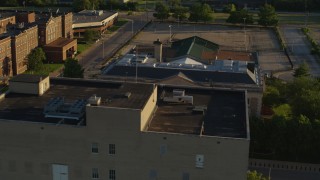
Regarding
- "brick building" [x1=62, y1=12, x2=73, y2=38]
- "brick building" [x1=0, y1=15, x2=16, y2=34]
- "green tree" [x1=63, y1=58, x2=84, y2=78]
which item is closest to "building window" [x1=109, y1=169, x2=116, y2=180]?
"green tree" [x1=63, y1=58, x2=84, y2=78]

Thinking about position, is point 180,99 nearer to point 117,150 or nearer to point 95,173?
point 117,150

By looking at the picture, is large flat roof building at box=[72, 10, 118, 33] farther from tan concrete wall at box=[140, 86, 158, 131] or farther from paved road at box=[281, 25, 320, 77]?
tan concrete wall at box=[140, 86, 158, 131]

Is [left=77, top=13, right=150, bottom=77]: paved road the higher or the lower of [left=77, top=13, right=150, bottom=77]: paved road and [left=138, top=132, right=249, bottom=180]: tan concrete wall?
the lower

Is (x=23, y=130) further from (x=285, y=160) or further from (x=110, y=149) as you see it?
(x=285, y=160)

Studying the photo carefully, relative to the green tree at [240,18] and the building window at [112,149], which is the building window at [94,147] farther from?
the green tree at [240,18]

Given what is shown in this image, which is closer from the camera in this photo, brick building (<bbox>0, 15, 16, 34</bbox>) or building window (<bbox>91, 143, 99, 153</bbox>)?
building window (<bbox>91, 143, 99, 153</bbox>)

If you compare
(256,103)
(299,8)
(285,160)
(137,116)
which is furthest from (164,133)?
(299,8)

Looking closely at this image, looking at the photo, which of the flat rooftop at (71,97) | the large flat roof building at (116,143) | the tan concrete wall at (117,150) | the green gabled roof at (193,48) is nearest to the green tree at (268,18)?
the green gabled roof at (193,48)
